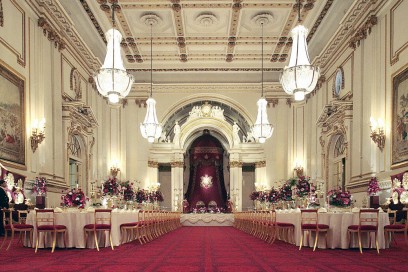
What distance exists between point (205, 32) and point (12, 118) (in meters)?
7.63

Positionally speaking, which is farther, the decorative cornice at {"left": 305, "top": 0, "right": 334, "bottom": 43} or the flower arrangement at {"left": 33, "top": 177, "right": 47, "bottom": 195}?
the decorative cornice at {"left": 305, "top": 0, "right": 334, "bottom": 43}

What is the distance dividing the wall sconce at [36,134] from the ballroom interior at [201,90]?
0.09 ft

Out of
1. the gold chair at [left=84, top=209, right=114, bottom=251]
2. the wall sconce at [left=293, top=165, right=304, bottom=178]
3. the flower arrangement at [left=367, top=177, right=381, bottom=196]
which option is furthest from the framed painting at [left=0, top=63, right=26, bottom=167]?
the wall sconce at [left=293, top=165, right=304, bottom=178]

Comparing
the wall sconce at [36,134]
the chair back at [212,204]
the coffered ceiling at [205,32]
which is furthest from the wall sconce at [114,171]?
the chair back at [212,204]

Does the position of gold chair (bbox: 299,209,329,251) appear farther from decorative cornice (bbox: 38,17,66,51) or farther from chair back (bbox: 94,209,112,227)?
decorative cornice (bbox: 38,17,66,51)

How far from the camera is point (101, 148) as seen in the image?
16.8 m

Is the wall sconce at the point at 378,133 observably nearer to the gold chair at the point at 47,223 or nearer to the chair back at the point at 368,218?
the chair back at the point at 368,218

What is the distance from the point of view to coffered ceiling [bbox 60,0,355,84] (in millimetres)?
12680

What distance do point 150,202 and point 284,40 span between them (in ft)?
25.7

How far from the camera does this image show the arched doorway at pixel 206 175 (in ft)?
79.9

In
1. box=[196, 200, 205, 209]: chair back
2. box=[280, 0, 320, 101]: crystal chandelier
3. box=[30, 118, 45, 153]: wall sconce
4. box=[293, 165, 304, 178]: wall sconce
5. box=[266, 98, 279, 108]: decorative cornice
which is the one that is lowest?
box=[196, 200, 205, 209]: chair back

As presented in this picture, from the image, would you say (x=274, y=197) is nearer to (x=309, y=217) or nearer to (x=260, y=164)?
(x=260, y=164)

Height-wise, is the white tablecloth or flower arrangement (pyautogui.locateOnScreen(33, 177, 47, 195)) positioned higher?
flower arrangement (pyautogui.locateOnScreen(33, 177, 47, 195))

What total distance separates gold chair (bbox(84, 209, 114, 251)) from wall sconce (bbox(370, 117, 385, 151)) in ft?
20.6
